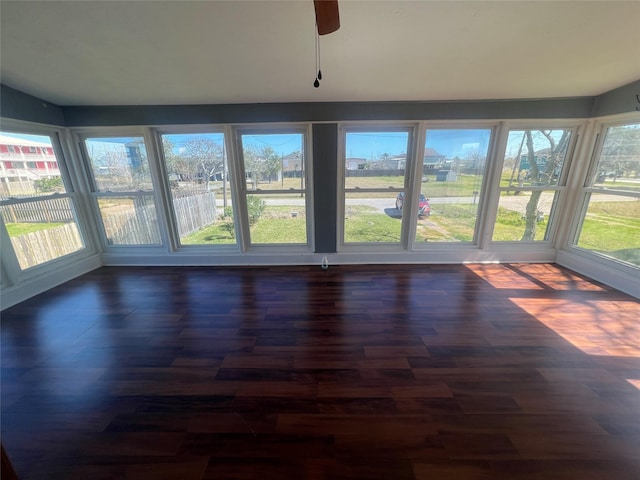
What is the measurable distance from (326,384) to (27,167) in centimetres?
413

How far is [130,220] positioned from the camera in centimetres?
355

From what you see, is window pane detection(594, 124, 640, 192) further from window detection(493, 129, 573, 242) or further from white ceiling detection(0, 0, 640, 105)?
white ceiling detection(0, 0, 640, 105)

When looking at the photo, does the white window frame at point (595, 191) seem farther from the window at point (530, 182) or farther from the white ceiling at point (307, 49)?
the white ceiling at point (307, 49)

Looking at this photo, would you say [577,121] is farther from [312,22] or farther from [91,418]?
[91,418]

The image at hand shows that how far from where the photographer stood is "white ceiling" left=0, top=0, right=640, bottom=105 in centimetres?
149

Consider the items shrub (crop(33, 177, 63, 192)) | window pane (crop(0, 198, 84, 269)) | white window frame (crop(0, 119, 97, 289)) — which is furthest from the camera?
shrub (crop(33, 177, 63, 192))

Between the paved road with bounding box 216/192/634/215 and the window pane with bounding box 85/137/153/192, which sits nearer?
the window pane with bounding box 85/137/153/192

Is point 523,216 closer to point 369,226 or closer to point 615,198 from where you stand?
point 615,198

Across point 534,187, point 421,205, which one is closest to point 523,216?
point 534,187

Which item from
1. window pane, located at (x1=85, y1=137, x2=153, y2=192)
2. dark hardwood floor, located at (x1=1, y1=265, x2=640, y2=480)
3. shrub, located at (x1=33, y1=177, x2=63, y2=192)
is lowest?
dark hardwood floor, located at (x1=1, y1=265, x2=640, y2=480)

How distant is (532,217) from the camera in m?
3.45

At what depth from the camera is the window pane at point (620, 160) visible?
2.65 m

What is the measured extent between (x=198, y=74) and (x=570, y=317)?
4184 millimetres

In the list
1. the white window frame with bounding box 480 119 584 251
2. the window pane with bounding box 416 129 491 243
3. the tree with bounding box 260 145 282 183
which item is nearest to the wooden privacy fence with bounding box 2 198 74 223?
the tree with bounding box 260 145 282 183
